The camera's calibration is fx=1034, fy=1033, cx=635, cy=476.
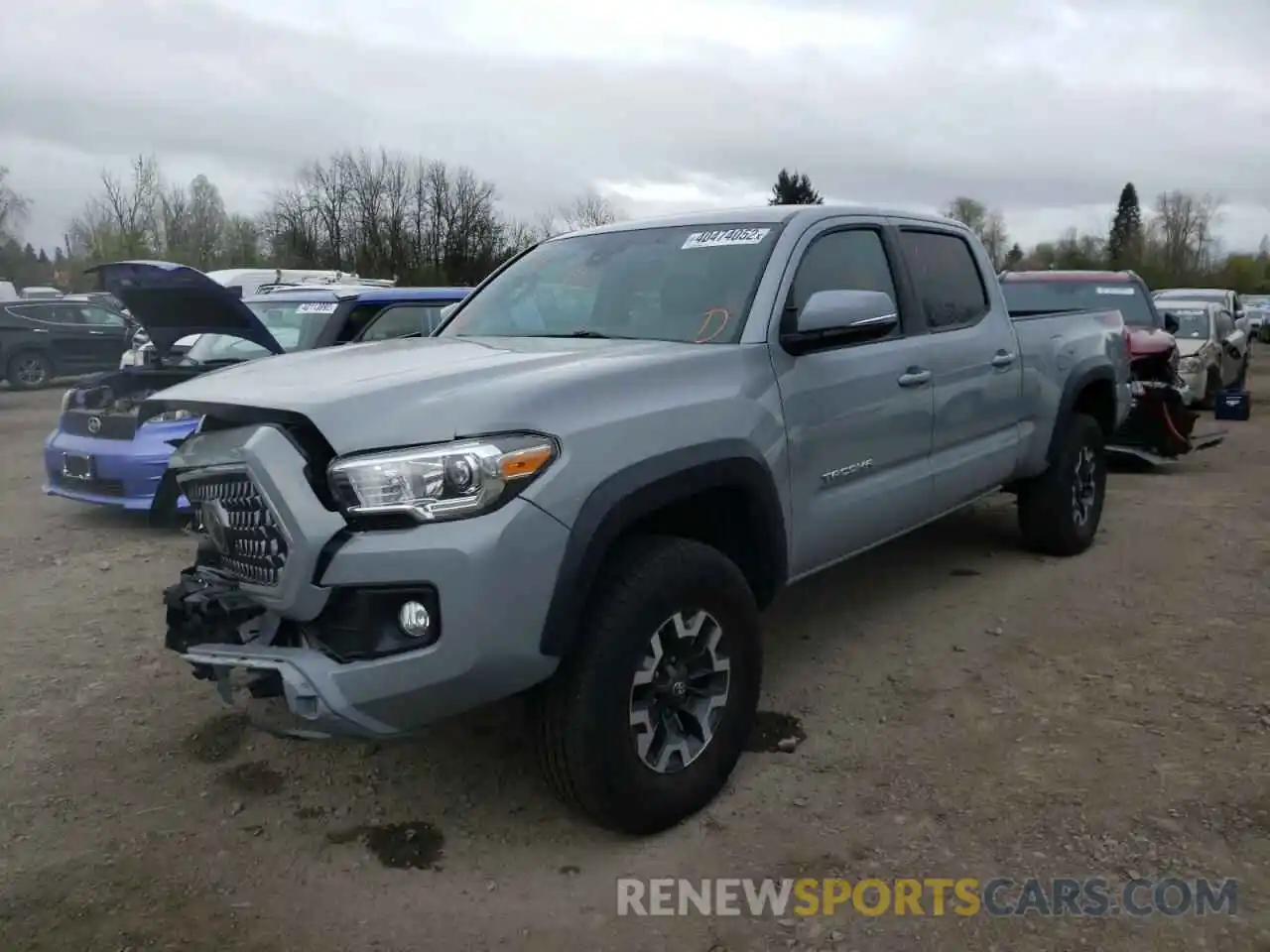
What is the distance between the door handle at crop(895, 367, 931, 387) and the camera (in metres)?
4.23

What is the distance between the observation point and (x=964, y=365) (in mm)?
4730

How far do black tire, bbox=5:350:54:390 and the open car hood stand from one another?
14.3 metres

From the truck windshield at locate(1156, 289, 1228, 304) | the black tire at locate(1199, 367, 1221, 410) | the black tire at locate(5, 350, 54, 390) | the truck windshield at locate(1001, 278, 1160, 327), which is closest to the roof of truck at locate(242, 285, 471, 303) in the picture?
the truck windshield at locate(1001, 278, 1160, 327)

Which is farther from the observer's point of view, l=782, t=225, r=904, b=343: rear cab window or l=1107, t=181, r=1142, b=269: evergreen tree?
l=1107, t=181, r=1142, b=269: evergreen tree

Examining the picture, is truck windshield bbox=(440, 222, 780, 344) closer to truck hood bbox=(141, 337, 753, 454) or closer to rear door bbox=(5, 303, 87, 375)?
truck hood bbox=(141, 337, 753, 454)

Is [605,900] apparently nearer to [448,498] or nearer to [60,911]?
[448,498]

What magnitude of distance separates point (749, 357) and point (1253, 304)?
4027cm

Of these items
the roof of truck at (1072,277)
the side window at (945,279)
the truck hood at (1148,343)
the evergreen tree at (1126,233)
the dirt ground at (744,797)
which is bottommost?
the dirt ground at (744,797)

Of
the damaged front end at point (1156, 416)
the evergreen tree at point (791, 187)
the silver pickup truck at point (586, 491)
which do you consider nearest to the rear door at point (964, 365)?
the silver pickup truck at point (586, 491)

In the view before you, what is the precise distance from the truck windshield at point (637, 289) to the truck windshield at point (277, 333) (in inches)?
164

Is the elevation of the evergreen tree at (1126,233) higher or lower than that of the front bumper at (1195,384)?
higher

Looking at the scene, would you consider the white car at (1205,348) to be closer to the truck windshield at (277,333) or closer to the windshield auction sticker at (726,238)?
the truck windshield at (277,333)

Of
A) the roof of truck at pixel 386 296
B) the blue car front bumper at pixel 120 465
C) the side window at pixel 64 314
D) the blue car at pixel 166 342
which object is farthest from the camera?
the side window at pixel 64 314

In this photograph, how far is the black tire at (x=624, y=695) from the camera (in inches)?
113
